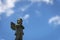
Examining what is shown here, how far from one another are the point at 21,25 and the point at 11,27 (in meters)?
1.52

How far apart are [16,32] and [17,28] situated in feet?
2.04

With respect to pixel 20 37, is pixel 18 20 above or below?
above

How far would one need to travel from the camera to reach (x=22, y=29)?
4181 centimetres

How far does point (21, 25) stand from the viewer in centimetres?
4206

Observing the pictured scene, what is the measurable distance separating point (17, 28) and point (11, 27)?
897 mm

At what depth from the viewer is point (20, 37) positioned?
4088 cm

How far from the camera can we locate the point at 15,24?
137ft

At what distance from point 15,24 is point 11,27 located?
855 mm

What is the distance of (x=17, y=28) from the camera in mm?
41719

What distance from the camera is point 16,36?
134 feet

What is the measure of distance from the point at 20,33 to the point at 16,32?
0.54 m

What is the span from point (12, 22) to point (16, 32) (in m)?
1.39

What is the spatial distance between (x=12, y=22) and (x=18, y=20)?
147cm
